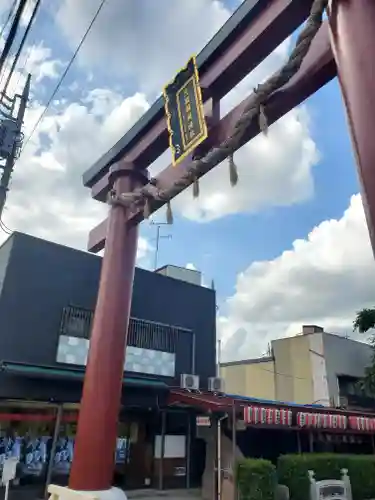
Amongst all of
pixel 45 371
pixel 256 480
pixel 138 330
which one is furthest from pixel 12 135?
pixel 256 480

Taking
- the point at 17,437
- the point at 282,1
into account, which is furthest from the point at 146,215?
the point at 17,437

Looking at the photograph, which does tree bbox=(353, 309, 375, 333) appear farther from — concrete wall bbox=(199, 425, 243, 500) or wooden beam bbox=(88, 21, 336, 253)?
wooden beam bbox=(88, 21, 336, 253)

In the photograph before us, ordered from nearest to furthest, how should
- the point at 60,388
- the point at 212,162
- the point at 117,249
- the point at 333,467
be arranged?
the point at 212,162 < the point at 117,249 < the point at 60,388 < the point at 333,467

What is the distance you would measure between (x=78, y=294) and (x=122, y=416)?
129 inches

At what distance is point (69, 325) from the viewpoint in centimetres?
998

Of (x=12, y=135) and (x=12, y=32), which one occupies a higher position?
(x=12, y=135)

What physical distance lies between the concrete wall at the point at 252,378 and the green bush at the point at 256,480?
9908 mm

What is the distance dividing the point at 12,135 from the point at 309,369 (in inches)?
558

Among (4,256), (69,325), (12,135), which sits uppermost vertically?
(12,135)

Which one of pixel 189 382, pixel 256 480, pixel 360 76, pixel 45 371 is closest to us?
pixel 360 76

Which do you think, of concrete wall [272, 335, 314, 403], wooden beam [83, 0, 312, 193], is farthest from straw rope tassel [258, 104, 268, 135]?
concrete wall [272, 335, 314, 403]

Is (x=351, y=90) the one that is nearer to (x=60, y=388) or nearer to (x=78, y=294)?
(x=60, y=388)

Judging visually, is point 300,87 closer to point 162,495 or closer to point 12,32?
point 12,32

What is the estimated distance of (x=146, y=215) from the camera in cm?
535
